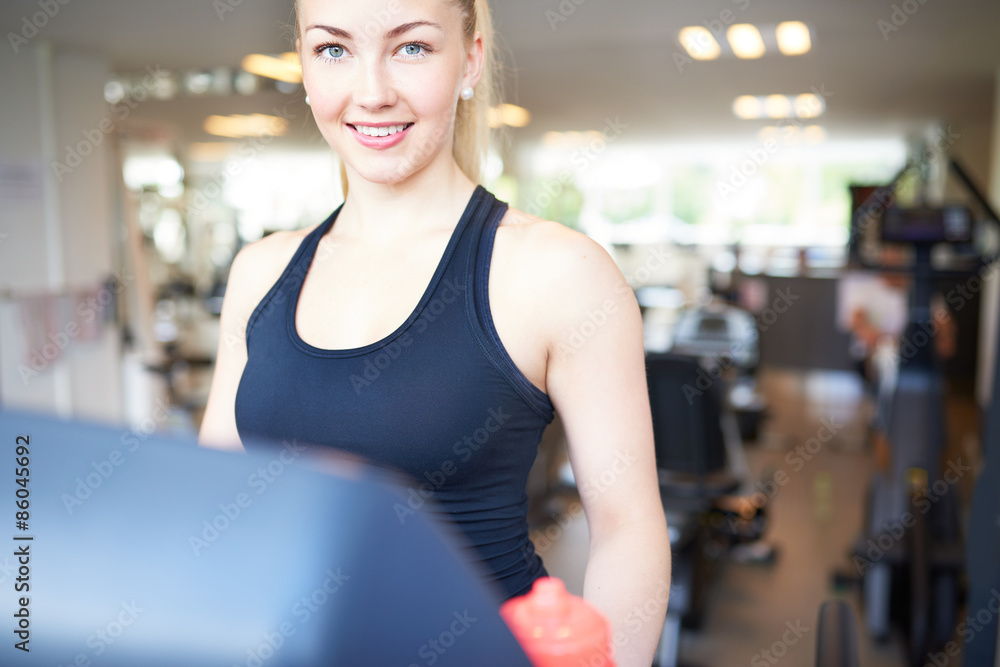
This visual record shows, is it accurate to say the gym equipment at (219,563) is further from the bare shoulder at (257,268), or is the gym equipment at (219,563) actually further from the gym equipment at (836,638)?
the gym equipment at (836,638)

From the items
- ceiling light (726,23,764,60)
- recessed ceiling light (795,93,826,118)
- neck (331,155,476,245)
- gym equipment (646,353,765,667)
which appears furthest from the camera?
recessed ceiling light (795,93,826,118)

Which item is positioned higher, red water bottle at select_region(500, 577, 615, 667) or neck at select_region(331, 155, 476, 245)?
neck at select_region(331, 155, 476, 245)

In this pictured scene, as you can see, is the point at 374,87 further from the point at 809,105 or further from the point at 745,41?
the point at 809,105

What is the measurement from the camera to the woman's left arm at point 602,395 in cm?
84

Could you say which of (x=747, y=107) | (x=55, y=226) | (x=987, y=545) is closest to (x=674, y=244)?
(x=747, y=107)

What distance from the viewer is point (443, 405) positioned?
0.82 m

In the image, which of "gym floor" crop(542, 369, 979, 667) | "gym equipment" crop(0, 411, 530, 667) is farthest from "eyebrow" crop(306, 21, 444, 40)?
"gym floor" crop(542, 369, 979, 667)

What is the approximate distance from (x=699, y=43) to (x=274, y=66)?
8.98 feet

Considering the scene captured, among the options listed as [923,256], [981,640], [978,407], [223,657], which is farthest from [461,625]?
[978,407]

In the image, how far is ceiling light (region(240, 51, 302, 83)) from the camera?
486cm

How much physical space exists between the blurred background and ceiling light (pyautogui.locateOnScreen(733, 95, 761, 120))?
2.3 inches

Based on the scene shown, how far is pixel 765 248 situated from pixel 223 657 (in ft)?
38.7

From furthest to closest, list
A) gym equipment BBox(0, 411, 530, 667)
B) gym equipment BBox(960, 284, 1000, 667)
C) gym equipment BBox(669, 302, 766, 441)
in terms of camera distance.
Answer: gym equipment BBox(669, 302, 766, 441) → gym equipment BBox(960, 284, 1000, 667) → gym equipment BBox(0, 411, 530, 667)

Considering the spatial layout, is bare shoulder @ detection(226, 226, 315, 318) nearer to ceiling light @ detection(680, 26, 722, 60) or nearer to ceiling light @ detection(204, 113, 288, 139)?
ceiling light @ detection(680, 26, 722, 60)
